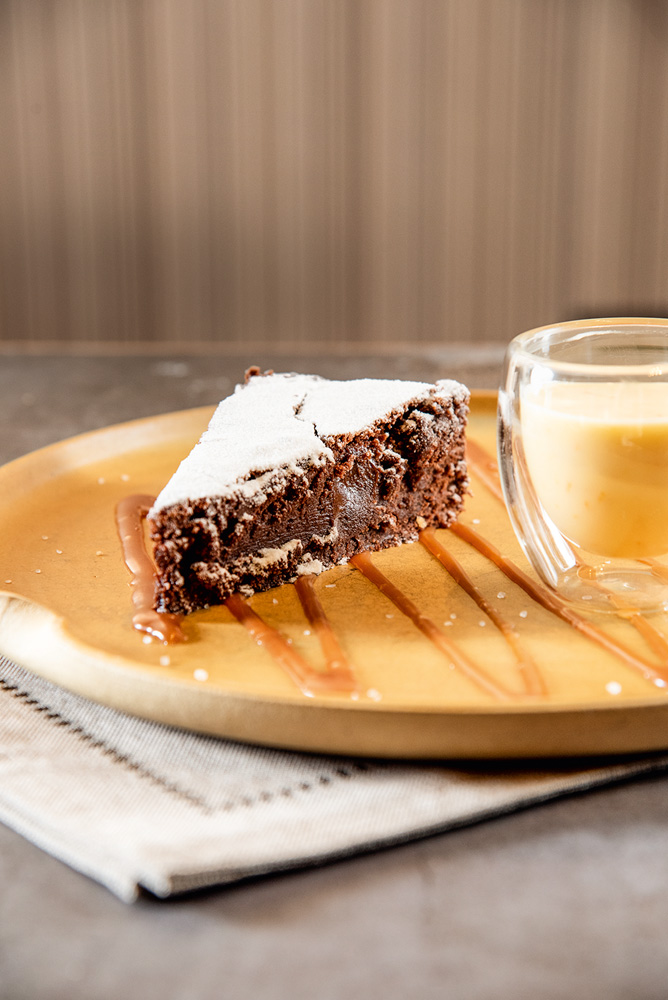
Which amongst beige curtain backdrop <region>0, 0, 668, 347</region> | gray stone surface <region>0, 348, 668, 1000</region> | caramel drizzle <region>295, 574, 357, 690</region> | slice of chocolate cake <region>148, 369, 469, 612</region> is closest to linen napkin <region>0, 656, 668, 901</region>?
gray stone surface <region>0, 348, 668, 1000</region>

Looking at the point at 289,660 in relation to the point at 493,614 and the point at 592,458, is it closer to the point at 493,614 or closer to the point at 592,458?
the point at 493,614

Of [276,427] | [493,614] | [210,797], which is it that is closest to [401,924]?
[210,797]

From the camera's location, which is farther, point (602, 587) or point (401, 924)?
point (602, 587)

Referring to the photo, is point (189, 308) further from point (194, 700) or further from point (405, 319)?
point (194, 700)

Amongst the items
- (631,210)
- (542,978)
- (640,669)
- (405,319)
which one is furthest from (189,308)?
(542,978)

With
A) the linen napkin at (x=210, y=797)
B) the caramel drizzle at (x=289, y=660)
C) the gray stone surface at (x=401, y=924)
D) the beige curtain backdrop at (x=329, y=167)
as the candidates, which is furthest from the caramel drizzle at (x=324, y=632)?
the beige curtain backdrop at (x=329, y=167)
